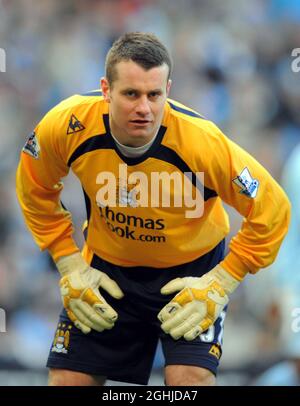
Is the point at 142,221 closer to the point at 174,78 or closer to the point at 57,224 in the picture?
the point at 57,224

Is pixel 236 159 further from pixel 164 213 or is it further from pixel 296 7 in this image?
pixel 296 7

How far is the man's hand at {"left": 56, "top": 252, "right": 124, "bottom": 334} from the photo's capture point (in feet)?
14.9

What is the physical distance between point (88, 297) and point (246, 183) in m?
0.97

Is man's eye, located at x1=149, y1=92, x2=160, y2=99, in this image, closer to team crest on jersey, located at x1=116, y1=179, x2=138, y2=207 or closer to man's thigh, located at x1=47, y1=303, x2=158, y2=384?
team crest on jersey, located at x1=116, y1=179, x2=138, y2=207

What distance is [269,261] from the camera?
4.42 meters

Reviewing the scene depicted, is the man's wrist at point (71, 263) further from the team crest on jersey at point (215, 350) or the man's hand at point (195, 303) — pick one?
the team crest on jersey at point (215, 350)

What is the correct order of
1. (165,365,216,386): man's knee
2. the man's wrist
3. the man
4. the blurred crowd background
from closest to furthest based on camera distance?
the man → (165,365,216,386): man's knee → the man's wrist → the blurred crowd background

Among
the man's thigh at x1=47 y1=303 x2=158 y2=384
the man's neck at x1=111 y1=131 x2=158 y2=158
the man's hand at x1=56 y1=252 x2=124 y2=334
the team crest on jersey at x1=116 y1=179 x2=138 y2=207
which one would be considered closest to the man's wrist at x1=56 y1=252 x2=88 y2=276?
the man's hand at x1=56 y1=252 x2=124 y2=334

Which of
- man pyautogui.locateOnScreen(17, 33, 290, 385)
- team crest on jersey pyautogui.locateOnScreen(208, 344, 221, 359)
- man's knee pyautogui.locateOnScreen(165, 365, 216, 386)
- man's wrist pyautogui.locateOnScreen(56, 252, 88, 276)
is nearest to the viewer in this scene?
man pyautogui.locateOnScreen(17, 33, 290, 385)

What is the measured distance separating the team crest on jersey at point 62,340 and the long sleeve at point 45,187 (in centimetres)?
36

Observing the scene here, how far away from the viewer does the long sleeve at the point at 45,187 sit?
4.43 meters

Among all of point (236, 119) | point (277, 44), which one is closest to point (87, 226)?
point (236, 119)

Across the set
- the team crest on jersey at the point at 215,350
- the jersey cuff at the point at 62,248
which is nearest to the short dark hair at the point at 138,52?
the jersey cuff at the point at 62,248

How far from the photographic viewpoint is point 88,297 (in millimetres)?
4559
